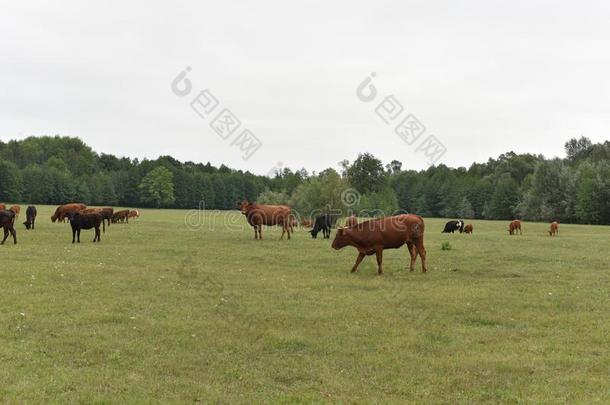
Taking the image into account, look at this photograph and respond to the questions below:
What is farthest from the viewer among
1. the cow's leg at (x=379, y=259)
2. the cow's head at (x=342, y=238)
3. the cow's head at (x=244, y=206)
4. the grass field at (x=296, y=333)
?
the cow's head at (x=244, y=206)

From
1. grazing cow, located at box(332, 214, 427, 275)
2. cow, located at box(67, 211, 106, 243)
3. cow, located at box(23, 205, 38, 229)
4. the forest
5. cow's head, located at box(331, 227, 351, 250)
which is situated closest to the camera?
grazing cow, located at box(332, 214, 427, 275)

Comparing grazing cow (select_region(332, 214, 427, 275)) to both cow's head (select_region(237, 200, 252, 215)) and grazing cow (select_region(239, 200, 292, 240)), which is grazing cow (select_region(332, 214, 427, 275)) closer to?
grazing cow (select_region(239, 200, 292, 240))

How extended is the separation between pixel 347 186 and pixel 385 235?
2384 inches

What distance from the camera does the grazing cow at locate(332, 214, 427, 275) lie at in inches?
742

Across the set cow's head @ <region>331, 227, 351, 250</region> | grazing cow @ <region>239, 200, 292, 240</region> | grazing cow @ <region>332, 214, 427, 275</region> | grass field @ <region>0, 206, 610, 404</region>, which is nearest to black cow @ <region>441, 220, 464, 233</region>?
grazing cow @ <region>239, 200, 292, 240</region>

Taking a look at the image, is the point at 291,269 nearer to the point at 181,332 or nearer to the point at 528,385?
the point at 181,332

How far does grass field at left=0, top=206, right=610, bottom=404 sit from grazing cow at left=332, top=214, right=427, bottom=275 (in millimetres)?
837

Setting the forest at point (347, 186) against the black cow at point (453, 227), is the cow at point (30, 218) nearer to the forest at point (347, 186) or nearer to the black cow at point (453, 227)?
the black cow at point (453, 227)

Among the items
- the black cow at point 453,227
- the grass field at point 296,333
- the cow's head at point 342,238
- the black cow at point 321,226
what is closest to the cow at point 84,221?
the grass field at point 296,333

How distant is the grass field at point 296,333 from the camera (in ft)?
26.1

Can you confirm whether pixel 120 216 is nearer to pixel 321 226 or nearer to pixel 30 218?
pixel 30 218

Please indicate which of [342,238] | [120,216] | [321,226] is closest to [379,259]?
[342,238]

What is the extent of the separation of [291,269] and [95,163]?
169167 mm

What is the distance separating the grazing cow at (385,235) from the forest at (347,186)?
173 feet
